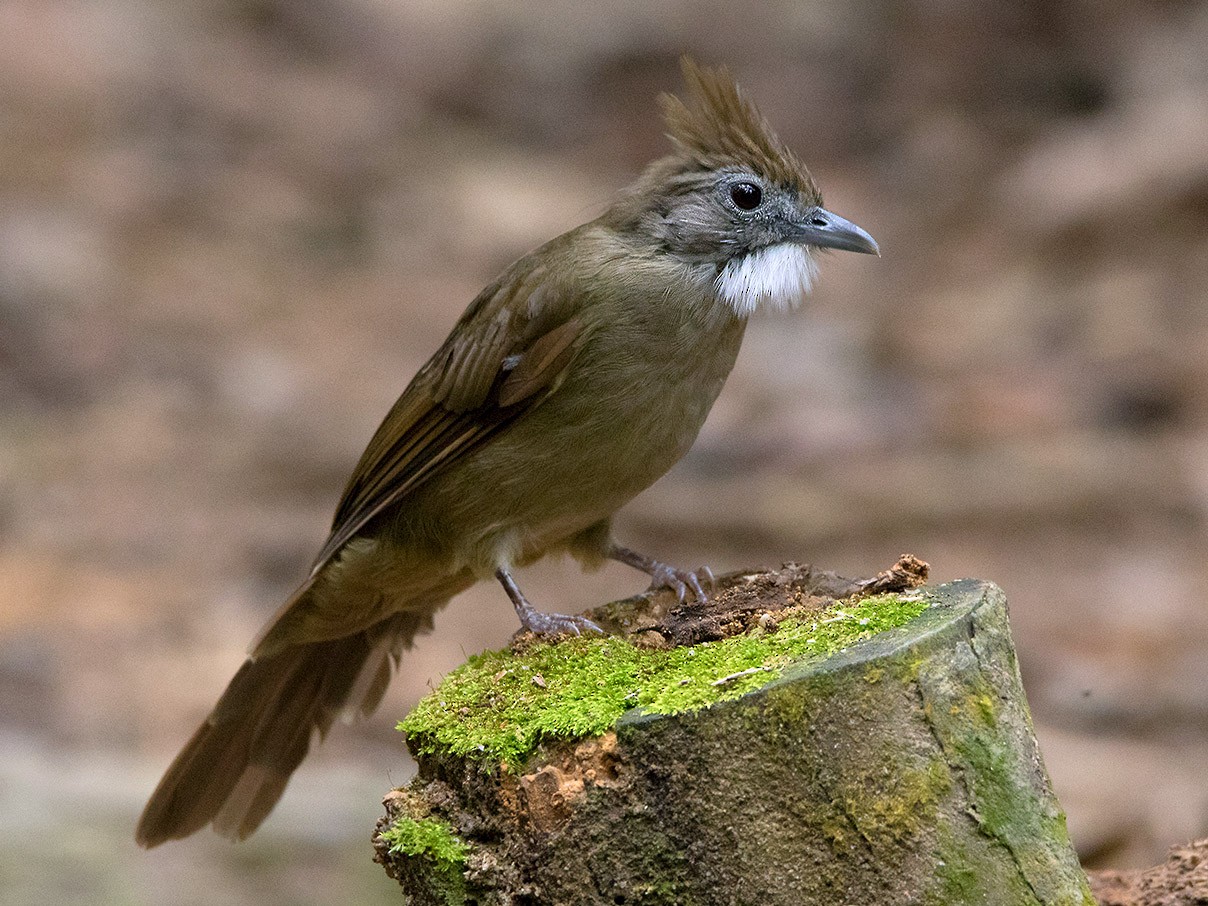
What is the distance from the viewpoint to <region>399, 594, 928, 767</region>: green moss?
2.78m

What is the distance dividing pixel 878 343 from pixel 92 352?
4720 mm

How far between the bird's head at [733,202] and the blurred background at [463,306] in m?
2.06

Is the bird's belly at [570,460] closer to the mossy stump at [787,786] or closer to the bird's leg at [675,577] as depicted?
the bird's leg at [675,577]

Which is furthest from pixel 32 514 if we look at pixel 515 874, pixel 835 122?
pixel 835 122

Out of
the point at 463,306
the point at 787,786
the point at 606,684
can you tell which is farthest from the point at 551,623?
the point at 463,306

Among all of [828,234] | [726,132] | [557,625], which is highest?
[726,132]

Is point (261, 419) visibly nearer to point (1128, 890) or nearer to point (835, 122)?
point (835, 122)

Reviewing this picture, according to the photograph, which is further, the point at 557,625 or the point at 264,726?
the point at 264,726

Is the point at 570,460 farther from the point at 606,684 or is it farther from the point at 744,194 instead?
the point at 606,684

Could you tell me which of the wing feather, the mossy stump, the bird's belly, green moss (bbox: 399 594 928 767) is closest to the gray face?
the bird's belly

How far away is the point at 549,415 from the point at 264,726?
1.32 meters

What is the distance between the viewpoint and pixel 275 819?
5.78 meters

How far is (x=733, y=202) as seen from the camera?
441cm

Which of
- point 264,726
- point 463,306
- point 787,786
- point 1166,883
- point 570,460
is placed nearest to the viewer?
point 787,786
